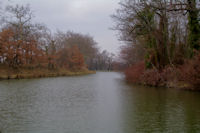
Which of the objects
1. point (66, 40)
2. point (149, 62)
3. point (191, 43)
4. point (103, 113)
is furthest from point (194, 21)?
point (66, 40)

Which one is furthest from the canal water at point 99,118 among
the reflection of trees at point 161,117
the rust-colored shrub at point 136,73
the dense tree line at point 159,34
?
the rust-colored shrub at point 136,73

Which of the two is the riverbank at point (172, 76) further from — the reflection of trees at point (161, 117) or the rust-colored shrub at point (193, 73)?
the reflection of trees at point (161, 117)

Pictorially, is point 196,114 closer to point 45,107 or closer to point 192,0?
point 45,107

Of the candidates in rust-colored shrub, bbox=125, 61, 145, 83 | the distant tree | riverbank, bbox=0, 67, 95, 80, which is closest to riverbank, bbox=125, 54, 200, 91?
rust-colored shrub, bbox=125, 61, 145, 83

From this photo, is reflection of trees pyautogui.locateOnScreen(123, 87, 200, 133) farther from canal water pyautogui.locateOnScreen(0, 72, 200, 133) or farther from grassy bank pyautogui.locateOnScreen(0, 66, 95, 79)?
grassy bank pyautogui.locateOnScreen(0, 66, 95, 79)

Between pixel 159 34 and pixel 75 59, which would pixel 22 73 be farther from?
pixel 159 34

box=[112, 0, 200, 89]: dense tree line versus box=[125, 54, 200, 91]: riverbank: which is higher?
box=[112, 0, 200, 89]: dense tree line

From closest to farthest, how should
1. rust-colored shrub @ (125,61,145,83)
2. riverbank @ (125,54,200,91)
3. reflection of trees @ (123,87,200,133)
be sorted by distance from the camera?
1. reflection of trees @ (123,87,200,133)
2. riverbank @ (125,54,200,91)
3. rust-colored shrub @ (125,61,145,83)

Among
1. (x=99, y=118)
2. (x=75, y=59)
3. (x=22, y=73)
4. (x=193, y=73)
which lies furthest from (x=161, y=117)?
(x=75, y=59)

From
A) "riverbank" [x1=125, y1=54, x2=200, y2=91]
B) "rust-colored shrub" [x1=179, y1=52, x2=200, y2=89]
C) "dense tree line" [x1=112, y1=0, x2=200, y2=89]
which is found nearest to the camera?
"rust-colored shrub" [x1=179, y1=52, x2=200, y2=89]

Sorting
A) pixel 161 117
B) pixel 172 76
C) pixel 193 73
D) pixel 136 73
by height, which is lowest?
pixel 161 117

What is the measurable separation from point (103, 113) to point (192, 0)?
12209 mm

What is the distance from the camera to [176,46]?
858 inches

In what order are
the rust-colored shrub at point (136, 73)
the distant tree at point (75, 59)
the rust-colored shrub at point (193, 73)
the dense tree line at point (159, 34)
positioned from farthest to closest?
the distant tree at point (75, 59) < the rust-colored shrub at point (136, 73) < the dense tree line at point (159, 34) < the rust-colored shrub at point (193, 73)
